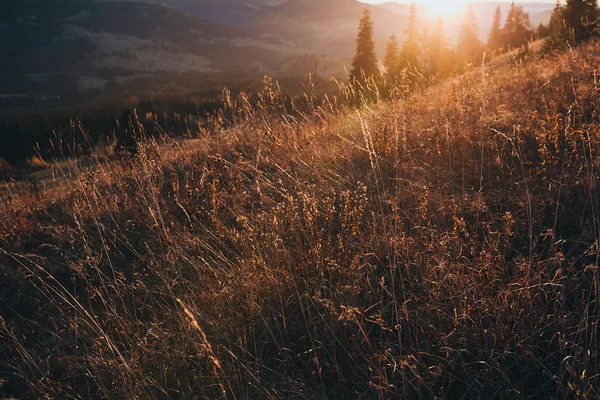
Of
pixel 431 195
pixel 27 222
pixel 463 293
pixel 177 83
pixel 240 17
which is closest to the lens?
pixel 463 293

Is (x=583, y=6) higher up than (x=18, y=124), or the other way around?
(x=583, y=6)

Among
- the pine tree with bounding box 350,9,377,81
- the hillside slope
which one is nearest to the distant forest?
the pine tree with bounding box 350,9,377,81

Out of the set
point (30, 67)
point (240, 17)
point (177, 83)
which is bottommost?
point (177, 83)

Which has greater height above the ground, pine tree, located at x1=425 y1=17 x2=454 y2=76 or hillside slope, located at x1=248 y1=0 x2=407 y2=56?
hillside slope, located at x1=248 y1=0 x2=407 y2=56

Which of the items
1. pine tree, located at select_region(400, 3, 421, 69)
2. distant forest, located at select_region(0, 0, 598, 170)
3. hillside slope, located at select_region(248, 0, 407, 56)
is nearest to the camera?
distant forest, located at select_region(0, 0, 598, 170)

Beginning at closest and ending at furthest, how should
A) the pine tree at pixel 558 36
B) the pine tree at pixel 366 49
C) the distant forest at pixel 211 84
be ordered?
the pine tree at pixel 558 36 < the distant forest at pixel 211 84 < the pine tree at pixel 366 49

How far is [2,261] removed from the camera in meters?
3.29

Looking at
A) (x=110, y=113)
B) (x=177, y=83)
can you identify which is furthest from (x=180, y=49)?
(x=110, y=113)

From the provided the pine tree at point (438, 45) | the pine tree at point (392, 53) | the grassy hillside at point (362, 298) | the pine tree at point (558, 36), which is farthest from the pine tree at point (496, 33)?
the grassy hillside at point (362, 298)

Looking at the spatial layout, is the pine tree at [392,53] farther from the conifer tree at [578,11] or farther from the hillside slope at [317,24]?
the hillside slope at [317,24]

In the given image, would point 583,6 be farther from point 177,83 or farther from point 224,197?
point 177,83

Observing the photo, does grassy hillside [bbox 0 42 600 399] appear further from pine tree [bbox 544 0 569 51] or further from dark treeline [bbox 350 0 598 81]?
dark treeline [bbox 350 0 598 81]

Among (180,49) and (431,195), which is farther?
(180,49)

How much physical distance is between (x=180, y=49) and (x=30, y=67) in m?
30.8
